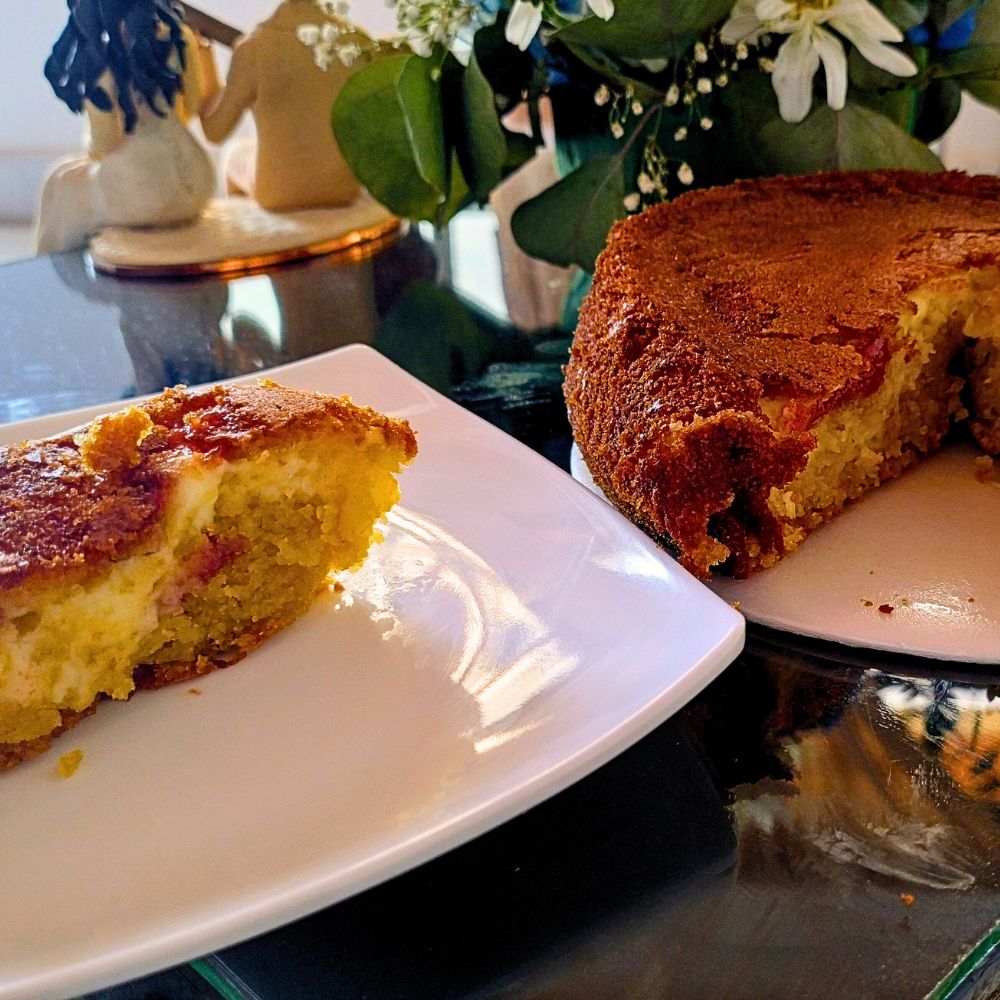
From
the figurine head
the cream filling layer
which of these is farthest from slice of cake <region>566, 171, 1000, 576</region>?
the figurine head

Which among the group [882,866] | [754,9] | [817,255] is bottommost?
[882,866]

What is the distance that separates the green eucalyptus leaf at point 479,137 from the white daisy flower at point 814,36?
1.30 feet

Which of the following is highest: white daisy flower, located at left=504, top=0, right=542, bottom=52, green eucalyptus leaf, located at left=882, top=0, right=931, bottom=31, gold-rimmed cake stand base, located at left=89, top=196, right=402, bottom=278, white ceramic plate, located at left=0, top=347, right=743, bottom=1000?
white daisy flower, located at left=504, top=0, right=542, bottom=52

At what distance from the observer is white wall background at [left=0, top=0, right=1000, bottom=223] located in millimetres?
3557

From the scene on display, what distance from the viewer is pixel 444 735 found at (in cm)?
Result: 89

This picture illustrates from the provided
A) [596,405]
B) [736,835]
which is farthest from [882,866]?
[596,405]

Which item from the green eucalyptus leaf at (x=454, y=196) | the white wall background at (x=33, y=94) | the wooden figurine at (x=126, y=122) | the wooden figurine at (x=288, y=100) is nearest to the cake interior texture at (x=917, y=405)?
the green eucalyptus leaf at (x=454, y=196)

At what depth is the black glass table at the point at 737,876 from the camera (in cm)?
73

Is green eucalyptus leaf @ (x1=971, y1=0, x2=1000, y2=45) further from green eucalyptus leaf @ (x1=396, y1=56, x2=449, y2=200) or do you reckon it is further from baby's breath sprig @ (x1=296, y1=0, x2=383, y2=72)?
baby's breath sprig @ (x1=296, y1=0, x2=383, y2=72)

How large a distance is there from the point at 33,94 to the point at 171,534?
339 centimetres

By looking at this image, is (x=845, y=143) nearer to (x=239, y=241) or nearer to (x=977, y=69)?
(x=977, y=69)

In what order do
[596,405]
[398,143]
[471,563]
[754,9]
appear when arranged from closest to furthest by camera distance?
[471,563] < [596,405] < [754,9] < [398,143]

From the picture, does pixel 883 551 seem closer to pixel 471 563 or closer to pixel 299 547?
pixel 471 563

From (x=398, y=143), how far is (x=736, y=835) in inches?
57.8
